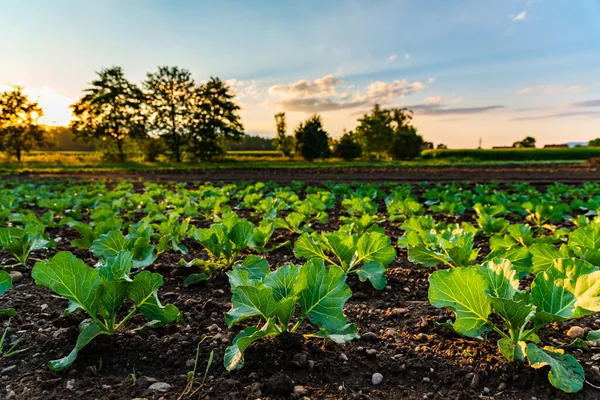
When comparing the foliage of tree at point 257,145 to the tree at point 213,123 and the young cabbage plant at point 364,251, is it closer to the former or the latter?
the tree at point 213,123

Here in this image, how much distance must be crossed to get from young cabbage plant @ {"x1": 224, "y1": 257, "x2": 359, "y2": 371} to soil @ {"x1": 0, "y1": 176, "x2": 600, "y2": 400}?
143mm

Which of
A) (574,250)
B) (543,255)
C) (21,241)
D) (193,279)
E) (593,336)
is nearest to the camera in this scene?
(593,336)

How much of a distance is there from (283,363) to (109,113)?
48203 mm

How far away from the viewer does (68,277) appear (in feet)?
6.20

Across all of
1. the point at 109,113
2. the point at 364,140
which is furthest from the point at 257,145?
the point at 109,113

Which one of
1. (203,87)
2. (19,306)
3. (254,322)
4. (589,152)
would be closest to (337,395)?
(254,322)

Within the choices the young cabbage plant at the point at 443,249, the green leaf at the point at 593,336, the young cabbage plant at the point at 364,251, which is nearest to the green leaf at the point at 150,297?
the young cabbage plant at the point at 364,251

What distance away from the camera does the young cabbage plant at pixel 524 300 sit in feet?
5.51

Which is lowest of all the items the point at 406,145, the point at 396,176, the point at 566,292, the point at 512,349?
the point at 396,176

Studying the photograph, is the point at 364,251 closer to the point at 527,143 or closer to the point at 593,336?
the point at 593,336

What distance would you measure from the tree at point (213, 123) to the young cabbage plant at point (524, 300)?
145ft

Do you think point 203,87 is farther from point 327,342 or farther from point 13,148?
point 327,342

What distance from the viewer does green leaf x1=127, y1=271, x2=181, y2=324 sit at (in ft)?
6.44

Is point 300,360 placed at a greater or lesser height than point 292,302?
lesser
